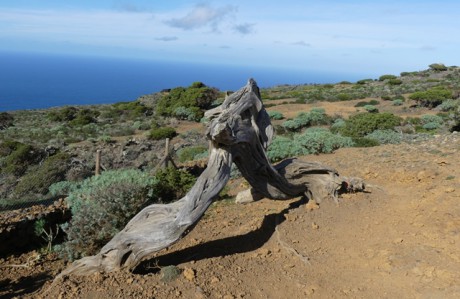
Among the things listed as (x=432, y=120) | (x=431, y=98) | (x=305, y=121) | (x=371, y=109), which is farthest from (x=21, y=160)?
(x=431, y=98)

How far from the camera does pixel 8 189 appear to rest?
39.9 feet

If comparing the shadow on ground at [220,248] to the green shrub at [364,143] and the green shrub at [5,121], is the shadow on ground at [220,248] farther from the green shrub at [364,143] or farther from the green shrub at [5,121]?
the green shrub at [5,121]

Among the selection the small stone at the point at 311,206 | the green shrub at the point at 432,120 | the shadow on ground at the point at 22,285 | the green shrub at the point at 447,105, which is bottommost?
the shadow on ground at the point at 22,285

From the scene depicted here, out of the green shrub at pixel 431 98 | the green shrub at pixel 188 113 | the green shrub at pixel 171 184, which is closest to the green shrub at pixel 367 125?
the green shrub at pixel 171 184

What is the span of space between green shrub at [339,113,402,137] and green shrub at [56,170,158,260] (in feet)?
40.5

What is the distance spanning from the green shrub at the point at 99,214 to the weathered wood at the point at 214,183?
107cm

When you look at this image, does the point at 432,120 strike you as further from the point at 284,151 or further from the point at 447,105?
the point at 284,151

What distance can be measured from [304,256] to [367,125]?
13737 mm

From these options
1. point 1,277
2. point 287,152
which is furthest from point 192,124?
point 1,277

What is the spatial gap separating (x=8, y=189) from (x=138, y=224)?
9116 millimetres

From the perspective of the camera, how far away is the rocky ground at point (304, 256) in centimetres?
466

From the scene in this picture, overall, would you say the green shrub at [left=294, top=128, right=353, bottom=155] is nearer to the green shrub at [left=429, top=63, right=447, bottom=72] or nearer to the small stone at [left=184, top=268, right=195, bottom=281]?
the small stone at [left=184, top=268, right=195, bottom=281]

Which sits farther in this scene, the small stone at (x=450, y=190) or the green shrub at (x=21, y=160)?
the green shrub at (x=21, y=160)

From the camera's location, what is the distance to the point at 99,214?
20.1 feet
